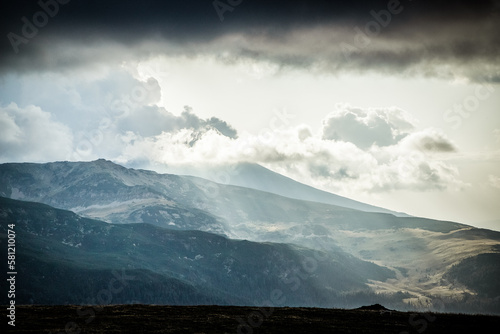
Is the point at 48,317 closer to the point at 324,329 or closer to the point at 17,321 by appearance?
the point at 17,321

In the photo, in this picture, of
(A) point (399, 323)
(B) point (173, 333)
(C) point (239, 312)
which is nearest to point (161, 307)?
(C) point (239, 312)

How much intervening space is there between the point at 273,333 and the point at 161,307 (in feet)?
128

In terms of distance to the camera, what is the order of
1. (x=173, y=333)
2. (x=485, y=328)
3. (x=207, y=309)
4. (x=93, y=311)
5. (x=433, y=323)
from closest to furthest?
(x=173, y=333)
(x=485, y=328)
(x=433, y=323)
(x=93, y=311)
(x=207, y=309)

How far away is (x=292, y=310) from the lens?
112 meters

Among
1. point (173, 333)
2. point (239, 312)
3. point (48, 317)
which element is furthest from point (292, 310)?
point (48, 317)

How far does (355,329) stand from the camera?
85.8 metres

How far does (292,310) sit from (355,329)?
1101 inches

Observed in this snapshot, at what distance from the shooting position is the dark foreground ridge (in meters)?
83.3

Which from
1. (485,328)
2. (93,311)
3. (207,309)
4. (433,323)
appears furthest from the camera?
(207,309)

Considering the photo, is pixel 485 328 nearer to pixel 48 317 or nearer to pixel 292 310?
pixel 292 310

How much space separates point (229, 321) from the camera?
92.8 m

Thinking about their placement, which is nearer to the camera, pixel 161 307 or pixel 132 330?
pixel 132 330

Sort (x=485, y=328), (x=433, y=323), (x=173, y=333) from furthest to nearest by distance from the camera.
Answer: (x=433, y=323) < (x=485, y=328) < (x=173, y=333)

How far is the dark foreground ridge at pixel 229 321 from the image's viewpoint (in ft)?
273
